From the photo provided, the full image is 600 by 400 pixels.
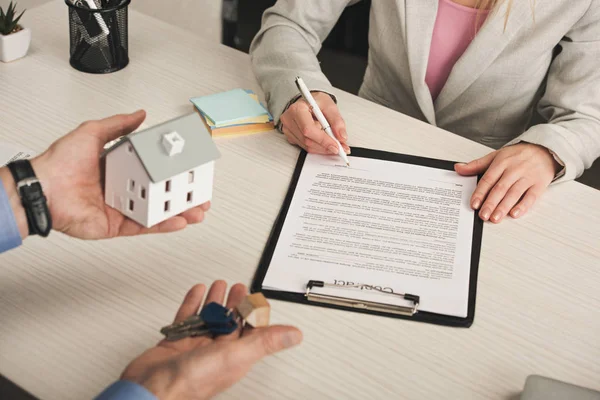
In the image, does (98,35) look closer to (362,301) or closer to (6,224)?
(6,224)

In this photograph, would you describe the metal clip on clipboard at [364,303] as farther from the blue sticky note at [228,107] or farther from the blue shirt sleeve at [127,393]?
the blue sticky note at [228,107]

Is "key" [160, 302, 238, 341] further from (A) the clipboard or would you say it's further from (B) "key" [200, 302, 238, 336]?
(A) the clipboard

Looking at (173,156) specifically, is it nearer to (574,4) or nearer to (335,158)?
(335,158)

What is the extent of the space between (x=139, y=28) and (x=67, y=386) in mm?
935

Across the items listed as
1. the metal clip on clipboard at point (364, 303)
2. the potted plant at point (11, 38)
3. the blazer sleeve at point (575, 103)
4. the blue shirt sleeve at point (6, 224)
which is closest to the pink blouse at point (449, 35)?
the blazer sleeve at point (575, 103)

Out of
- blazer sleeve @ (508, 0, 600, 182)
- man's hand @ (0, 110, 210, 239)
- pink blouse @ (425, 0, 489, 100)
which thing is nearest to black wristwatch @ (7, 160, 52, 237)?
man's hand @ (0, 110, 210, 239)

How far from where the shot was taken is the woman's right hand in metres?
1.18

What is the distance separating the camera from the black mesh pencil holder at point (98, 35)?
1309 mm

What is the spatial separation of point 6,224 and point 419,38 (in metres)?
0.90

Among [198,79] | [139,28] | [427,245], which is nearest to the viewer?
[427,245]

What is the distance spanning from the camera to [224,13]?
2.71m

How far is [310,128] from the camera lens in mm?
1186

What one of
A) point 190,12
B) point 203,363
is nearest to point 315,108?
point 203,363

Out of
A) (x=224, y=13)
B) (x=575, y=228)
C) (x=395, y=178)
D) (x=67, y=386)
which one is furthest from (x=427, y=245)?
(x=224, y=13)
